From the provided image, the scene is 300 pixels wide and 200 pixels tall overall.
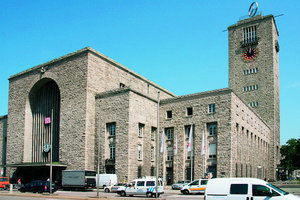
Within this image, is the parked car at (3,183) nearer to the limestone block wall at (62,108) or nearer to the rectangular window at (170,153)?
the limestone block wall at (62,108)

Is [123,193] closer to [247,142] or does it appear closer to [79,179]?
[79,179]

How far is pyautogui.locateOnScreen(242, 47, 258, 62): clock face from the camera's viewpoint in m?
74.4

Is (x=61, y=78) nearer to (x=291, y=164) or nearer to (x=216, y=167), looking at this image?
(x=216, y=167)

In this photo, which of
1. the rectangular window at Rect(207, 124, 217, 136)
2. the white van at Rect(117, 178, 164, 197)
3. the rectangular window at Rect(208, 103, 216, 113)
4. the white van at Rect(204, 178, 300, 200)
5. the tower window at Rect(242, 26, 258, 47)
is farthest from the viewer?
the tower window at Rect(242, 26, 258, 47)

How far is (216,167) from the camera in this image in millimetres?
44344

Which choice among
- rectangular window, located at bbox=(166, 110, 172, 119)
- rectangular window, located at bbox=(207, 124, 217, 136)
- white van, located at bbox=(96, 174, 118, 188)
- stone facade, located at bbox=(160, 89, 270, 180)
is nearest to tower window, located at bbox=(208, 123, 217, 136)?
rectangular window, located at bbox=(207, 124, 217, 136)

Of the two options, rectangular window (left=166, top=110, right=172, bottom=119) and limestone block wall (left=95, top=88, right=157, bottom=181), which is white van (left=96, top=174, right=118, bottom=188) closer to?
limestone block wall (left=95, top=88, right=157, bottom=181)

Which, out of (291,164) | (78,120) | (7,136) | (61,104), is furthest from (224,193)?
(291,164)

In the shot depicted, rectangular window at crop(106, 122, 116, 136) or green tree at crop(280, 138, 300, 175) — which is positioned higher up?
rectangular window at crop(106, 122, 116, 136)

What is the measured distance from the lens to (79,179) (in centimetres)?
3981

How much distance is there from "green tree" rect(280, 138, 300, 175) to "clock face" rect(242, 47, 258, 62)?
24485 millimetres

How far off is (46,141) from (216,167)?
25.8 metres

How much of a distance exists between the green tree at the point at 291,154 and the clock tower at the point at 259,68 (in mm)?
7001

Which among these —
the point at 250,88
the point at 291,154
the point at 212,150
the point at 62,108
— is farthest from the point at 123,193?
the point at 291,154
